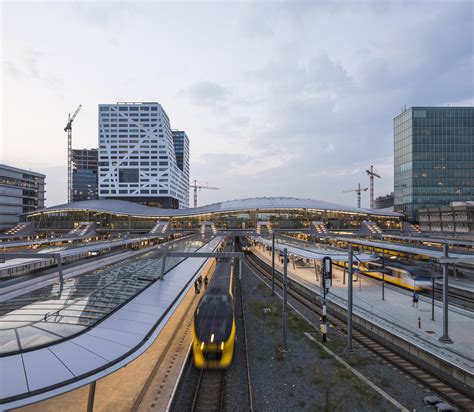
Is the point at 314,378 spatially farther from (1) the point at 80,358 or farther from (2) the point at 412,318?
(2) the point at 412,318

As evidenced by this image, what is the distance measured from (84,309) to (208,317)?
591cm

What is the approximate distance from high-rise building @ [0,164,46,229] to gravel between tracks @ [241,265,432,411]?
10720 centimetres

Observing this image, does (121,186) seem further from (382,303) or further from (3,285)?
(382,303)

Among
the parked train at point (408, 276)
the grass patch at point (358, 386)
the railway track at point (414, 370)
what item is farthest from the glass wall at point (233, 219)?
the grass patch at point (358, 386)

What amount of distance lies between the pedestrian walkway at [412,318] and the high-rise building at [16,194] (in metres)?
104

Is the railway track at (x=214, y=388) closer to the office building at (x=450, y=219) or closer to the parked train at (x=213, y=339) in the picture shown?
the parked train at (x=213, y=339)

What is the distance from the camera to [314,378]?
14.1 meters

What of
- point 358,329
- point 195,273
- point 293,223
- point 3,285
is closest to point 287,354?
point 358,329

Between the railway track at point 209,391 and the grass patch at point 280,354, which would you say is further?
the grass patch at point 280,354

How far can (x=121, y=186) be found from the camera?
14350 centimetres

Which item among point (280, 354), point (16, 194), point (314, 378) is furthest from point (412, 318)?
point (16, 194)

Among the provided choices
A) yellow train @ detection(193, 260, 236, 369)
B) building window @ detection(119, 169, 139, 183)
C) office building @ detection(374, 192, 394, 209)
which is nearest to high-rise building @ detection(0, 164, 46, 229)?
building window @ detection(119, 169, 139, 183)

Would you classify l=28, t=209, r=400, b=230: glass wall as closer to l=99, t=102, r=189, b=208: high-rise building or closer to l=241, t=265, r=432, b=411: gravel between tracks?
l=99, t=102, r=189, b=208: high-rise building

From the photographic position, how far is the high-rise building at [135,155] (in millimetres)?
143625
